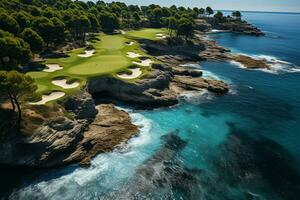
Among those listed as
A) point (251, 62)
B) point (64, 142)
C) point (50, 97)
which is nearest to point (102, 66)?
point (50, 97)

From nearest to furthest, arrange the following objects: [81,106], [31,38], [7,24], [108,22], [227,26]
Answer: [81,106] < [31,38] < [7,24] < [108,22] < [227,26]

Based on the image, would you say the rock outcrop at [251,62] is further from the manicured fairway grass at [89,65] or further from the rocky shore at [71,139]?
the rocky shore at [71,139]

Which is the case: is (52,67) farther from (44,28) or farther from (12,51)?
(44,28)

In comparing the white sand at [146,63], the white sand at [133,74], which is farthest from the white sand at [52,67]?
the white sand at [146,63]

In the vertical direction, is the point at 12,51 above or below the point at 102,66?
above

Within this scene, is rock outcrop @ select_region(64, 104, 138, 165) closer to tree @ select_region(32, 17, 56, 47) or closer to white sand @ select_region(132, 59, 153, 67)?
white sand @ select_region(132, 59, 153, 67)

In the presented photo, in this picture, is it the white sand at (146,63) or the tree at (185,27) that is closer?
the white sand at (146,63)

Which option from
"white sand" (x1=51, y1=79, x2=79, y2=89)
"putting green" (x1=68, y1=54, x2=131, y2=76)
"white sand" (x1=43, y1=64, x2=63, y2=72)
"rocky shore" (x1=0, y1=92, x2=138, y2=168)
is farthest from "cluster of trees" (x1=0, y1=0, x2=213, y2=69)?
"rocky shore" (x1=0, y1=92, x2=138, y2=168)
